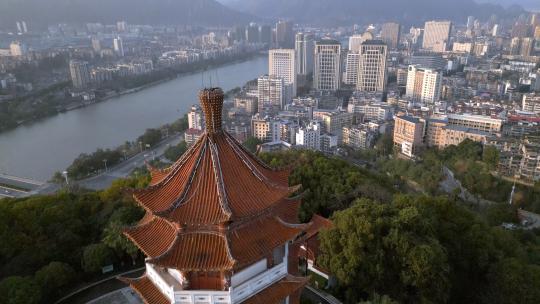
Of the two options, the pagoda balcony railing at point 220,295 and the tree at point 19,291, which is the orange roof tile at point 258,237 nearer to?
the pagoda balcony railing at point 220,295

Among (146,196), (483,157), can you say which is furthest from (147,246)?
(483,157)

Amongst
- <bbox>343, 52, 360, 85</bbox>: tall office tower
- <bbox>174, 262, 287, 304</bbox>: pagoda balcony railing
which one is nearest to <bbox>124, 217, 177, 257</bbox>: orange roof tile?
<bbox>174, 262, 287, 304</bbox>: pagoda balcony railing

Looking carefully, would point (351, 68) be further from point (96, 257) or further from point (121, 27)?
point (121, 27)

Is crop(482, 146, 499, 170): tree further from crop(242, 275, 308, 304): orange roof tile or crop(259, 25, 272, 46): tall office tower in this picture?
crop(259, 25, 272, 46): tall office tower

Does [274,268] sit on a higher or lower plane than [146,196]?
lower

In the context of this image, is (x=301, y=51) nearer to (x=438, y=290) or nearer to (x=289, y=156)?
(x=289, y=156)
